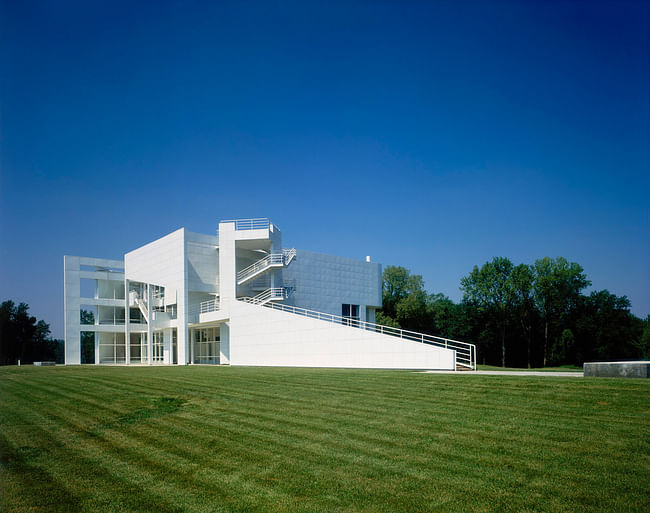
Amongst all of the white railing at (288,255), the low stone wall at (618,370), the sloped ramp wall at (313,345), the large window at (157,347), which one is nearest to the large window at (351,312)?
the white railing at (288,255)

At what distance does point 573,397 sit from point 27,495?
402 inches

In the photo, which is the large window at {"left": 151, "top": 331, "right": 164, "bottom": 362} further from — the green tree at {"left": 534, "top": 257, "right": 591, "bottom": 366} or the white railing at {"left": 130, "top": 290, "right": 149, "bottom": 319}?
the green tree at {"left": 534, "top": 257, "right": 591, "bottom": 366}

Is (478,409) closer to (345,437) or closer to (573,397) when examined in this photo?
(573,397)

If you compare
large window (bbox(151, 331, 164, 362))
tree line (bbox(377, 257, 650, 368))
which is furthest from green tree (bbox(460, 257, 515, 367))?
large window (bbox(151, 331, 164, 362))

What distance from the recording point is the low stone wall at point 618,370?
1377 cm

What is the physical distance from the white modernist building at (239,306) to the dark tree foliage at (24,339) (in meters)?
25.7

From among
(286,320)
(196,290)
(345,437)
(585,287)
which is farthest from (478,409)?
(585,287)

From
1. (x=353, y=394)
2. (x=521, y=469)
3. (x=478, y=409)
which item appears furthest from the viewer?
(x=353, y=394)

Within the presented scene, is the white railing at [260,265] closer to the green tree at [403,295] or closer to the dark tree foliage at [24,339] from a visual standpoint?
the green tree at [403,295]

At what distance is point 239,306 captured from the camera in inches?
1524

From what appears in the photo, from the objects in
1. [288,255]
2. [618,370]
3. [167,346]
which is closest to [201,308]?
[167,346]

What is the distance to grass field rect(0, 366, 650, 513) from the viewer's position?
5961 millimetres

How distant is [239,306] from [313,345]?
28.0 ft

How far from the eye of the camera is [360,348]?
1179 inches
